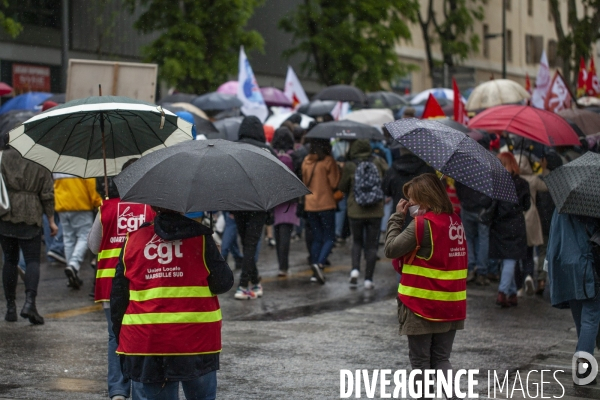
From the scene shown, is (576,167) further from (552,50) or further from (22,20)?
(552,50)

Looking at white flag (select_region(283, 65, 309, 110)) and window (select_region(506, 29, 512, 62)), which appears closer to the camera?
white flag (select_region(283, 65, 309, 110))

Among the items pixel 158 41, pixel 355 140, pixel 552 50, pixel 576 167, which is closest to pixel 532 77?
pixel 552 50

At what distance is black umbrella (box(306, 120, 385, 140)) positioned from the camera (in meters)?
12.7

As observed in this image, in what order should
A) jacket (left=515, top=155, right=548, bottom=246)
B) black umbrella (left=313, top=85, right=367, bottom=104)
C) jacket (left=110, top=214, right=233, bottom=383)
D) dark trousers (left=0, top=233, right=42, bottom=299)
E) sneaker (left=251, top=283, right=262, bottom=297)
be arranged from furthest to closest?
black umbrella (left=313, top=85, right=367, bottom=104) → jacket (left=515, top=155, right=548, bottom=246) → sneaker (left=251, top=283, right=262, bottom=297) → dark trousers (left=0, top=233, right=42, bottom=299) → jacket (left=110, top=214, right=233, bottom=383)

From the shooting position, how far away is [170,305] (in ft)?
16.0

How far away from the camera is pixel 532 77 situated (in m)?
57.4

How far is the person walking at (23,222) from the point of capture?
941cm

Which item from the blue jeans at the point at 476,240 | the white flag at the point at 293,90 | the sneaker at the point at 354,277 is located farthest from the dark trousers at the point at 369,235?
the white flag at the point at 293,90

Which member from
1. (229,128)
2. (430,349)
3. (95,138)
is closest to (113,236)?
Answer: (95,138)

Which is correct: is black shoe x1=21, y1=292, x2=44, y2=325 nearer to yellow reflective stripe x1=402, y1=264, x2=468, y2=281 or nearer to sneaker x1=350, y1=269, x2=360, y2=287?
sneaker x1=350, y1=269, x2=360, y2=287

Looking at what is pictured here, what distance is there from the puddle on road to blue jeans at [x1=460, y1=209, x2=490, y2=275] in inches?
255

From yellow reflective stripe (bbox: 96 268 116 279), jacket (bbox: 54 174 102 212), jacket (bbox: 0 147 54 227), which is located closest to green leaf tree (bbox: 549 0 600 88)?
jacket (bbox: 54 174 102 212)

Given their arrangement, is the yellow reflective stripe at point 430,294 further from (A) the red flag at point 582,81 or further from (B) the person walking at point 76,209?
(A) the red flag at point 582,81

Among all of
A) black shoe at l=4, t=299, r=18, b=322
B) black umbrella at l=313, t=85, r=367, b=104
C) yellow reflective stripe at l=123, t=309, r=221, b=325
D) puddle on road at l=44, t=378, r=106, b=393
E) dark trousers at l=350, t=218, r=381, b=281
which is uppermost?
black umbrella at l=313, t=85, r=367, b=104
